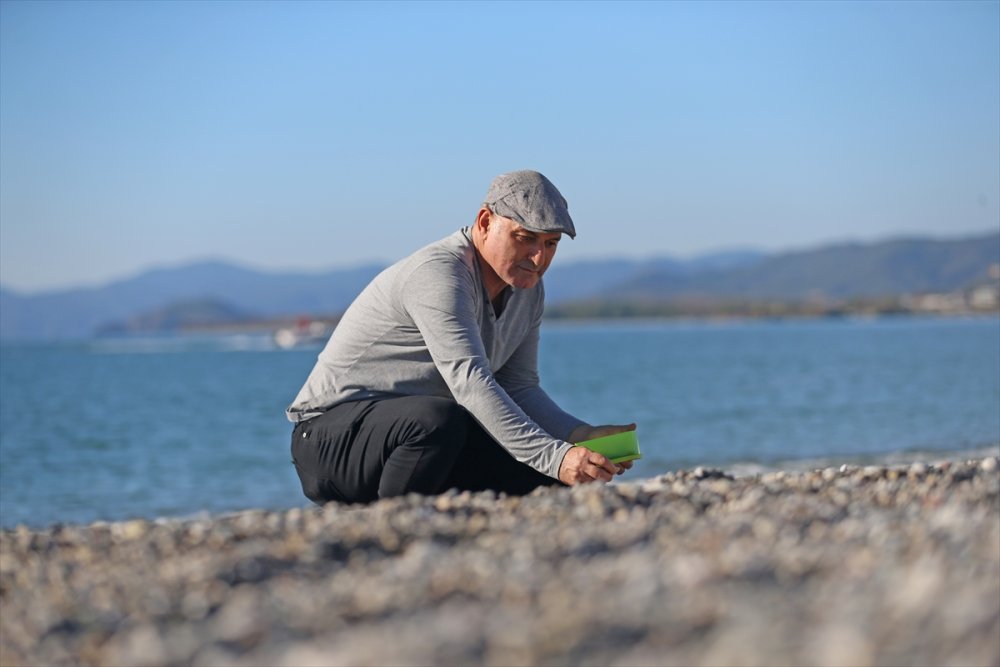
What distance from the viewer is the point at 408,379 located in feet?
16.6

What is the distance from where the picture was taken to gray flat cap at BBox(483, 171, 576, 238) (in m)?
4.71

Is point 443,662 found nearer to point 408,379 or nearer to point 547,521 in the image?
point 547,521

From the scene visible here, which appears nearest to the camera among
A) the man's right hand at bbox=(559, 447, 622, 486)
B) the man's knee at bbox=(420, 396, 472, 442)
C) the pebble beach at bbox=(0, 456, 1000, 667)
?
the pebble beach at bbox=(0, 456, 1000, 667)

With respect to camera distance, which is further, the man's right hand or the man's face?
the man's face

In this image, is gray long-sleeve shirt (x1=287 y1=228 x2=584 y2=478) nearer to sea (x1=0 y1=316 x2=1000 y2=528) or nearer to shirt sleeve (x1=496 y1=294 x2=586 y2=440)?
shirt sleeve (x1=496 y1=294 x2=586 y2=440)

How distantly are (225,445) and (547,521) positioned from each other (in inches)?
875

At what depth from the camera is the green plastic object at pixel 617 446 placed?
5.01 metres

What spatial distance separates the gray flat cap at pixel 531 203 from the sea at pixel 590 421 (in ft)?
27.9

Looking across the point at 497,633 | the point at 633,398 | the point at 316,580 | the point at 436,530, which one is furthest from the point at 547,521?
the point at 633,398

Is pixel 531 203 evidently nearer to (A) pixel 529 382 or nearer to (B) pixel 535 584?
(A) pixel 529 382

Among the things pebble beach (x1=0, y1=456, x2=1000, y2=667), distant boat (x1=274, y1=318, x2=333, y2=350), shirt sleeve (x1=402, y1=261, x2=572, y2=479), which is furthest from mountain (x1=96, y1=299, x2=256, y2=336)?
pebble beach (x1=0, y1=456, x2=1000, y2=667)

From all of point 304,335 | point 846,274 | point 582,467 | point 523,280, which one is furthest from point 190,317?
point 582,467

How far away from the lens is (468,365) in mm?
4672

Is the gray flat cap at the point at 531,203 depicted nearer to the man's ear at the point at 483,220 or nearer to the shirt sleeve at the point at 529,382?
the man's ear at the point at 483,220
